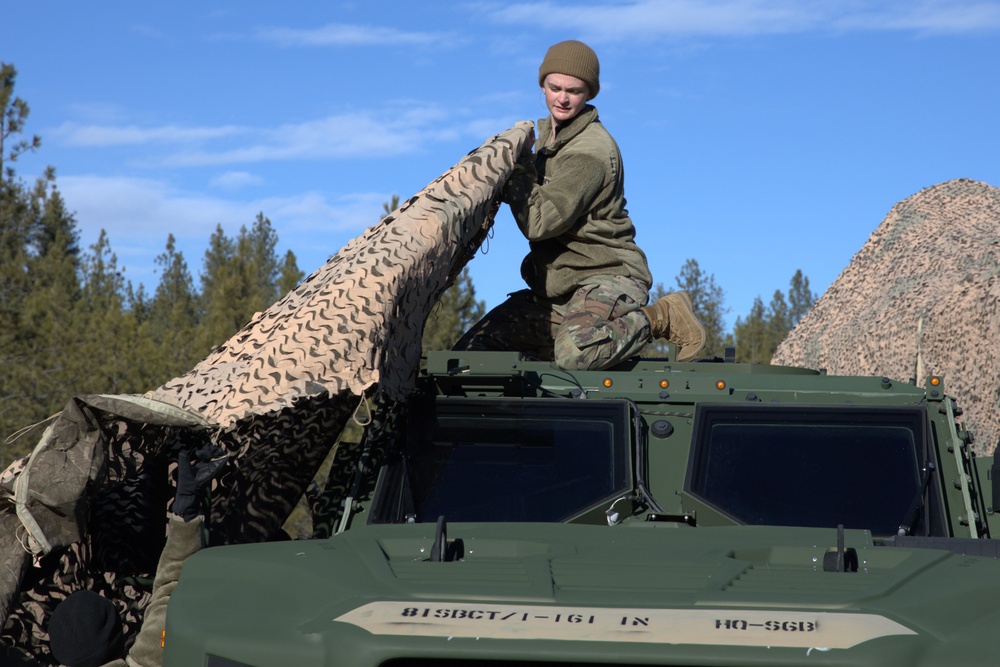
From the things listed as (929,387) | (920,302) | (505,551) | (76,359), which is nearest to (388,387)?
(505,551)

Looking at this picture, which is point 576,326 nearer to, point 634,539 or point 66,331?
point 634,539

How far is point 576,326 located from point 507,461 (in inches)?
40.9

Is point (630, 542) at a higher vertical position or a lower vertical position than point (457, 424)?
lower

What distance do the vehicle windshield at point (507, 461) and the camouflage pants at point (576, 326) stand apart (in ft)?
2.17

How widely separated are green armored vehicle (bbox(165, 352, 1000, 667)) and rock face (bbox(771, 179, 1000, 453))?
5.48 meters

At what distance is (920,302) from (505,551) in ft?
28.9

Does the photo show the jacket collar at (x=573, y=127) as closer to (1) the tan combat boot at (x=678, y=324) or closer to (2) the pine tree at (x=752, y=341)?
(1) the tan combat boot at (x=678, y=324)

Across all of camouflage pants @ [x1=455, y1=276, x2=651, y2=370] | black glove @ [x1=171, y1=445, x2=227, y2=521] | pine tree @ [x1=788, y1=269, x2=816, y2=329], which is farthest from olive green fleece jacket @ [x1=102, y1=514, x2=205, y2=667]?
pine tree @ [x1=788, y1=269, x2=816, y2=329]

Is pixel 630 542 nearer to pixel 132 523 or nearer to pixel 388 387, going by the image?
pixel 388 387

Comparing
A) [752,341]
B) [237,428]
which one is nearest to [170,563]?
[237,428]

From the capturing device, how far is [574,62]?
Answer: 19.4 ft

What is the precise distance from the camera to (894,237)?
43.5 ft

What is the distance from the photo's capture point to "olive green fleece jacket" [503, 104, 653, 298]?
5.68 meters

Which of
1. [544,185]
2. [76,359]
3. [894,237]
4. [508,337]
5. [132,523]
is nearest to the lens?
[132,523]
